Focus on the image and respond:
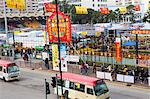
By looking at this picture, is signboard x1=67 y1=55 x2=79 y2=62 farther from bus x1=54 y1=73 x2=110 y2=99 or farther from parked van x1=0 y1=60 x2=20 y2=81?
bus x1=54 y1=73 x2=110 y2=99

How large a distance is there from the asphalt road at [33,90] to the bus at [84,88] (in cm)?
242

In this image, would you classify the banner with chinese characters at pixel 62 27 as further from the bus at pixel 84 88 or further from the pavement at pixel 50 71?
the bus at pixel 84 88

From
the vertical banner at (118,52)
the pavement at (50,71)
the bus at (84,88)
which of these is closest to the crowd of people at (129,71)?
the pavement at (50,71)

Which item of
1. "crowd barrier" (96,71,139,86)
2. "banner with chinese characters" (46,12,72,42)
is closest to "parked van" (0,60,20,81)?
"banner with chinese characters" (46,12,72,42)

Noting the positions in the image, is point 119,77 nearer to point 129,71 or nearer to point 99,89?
point 129,71

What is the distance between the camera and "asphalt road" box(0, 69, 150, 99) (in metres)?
24.4

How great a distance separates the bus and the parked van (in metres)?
9.42

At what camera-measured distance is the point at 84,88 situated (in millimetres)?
21625

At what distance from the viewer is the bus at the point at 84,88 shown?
69.1 feet

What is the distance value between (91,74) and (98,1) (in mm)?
120802

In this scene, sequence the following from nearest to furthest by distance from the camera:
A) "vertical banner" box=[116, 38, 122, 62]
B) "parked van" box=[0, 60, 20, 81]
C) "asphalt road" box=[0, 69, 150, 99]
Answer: "asphalt road" box=[0, 69, 150, 99] → "vertical banner" box=[116, 38, 122, 62] → "parked van" box=[0, 60, 20, 81]

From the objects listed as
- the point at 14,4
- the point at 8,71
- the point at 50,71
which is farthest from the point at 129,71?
the point at 14,4

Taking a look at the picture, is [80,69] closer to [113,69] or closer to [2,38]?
[113,69]

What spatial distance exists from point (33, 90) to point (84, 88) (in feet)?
23.5
